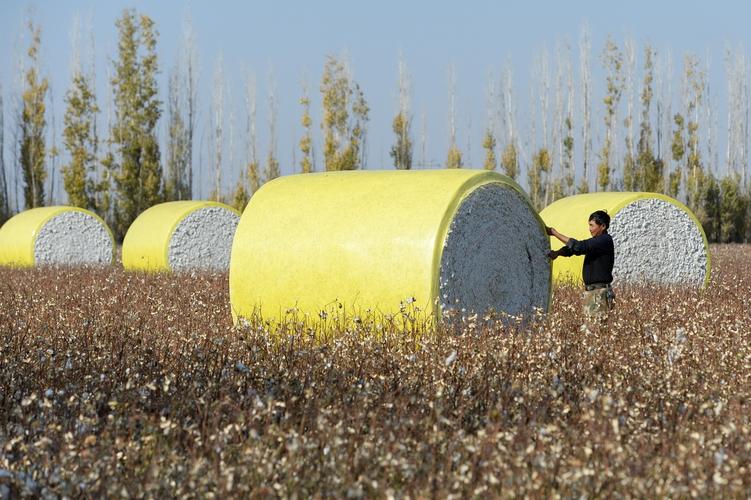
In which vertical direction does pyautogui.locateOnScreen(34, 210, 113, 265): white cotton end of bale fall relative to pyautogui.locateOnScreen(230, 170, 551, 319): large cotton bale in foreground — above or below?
below

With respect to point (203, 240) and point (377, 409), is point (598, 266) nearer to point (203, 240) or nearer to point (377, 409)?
point (377, 409)

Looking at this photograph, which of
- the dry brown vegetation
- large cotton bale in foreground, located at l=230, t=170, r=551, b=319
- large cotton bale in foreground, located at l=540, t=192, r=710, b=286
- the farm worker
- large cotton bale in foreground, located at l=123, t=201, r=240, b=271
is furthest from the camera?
large cotton bale in foreground, located at l=123, t=201, r=240, b=271

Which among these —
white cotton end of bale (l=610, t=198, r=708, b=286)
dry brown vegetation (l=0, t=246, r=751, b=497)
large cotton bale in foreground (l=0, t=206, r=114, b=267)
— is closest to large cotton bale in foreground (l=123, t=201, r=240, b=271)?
large cotton bale in foreground (l=0, t=206, r=114, b=267)

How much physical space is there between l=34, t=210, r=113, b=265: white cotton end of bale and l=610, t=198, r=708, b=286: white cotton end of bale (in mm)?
10674

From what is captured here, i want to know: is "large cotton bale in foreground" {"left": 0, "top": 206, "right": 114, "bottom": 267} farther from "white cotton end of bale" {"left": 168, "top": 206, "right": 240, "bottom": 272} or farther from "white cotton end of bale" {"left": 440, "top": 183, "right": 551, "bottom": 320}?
"white cotton end of bale" {"left": 440, "top": 183, "right": 551, "bottom": 320}

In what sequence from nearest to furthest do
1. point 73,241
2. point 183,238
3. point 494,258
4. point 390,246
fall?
point 390,246 < point 494,258 < point 183,238 < point 73,241

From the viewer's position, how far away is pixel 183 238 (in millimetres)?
17875

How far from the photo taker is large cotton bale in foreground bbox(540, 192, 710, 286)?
13898 mm

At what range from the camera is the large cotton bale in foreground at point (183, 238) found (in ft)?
58.1

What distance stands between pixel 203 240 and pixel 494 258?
10.4 metres

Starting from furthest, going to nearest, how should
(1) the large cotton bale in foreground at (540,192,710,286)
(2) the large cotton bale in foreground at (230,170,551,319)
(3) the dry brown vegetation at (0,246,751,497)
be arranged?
(1) the large cotton bale in foreground at (540,192,710,286) < (2) the large cotton bale in foreground at (230,170,551,319) < (3) the dry brown vegetation at (0,246,751,497)

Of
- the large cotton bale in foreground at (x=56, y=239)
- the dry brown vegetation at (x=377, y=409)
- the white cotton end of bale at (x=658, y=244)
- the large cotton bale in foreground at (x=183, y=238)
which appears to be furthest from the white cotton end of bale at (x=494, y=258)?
the large cotton bale in foreground at (x=56, y=239)

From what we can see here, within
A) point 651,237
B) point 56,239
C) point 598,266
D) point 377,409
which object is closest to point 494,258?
point 598,266

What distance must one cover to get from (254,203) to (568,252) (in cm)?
273
